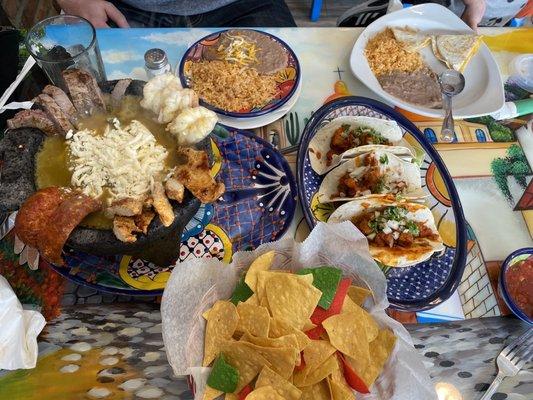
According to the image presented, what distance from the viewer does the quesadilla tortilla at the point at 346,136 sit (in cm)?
136

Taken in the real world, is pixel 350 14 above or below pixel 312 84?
above

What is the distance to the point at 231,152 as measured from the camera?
1354mm

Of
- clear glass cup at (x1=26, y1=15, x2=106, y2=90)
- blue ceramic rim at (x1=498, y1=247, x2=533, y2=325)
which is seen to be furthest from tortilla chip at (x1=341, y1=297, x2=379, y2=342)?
clear glass cup at (x1=26, y1=15, x2=106, y2=90)

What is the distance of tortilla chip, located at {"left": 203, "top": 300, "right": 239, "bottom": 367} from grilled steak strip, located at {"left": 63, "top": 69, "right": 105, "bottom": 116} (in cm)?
58

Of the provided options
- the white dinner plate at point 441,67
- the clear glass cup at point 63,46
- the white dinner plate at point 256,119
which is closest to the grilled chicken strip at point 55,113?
the clear glass cup at point 63,46

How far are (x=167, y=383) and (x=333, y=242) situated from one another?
460mm

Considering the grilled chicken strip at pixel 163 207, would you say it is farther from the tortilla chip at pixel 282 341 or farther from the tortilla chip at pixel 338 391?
the tortilla chip at pixel 338 391

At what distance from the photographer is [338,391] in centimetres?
84

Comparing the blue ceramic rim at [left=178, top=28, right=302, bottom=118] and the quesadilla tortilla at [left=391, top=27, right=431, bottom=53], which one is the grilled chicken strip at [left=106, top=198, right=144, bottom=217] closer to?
the blue ceramic rim at [left=178, top=28, right=302, bottom=118]

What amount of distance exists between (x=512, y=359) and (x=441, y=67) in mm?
1028

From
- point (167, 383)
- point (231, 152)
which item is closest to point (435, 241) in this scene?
point (231, 152)

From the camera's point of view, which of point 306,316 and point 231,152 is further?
point 231,152

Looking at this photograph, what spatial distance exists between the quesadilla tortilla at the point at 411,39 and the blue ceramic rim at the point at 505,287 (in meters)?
0.82

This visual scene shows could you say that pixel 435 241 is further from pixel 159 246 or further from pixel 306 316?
pixel 159 246
